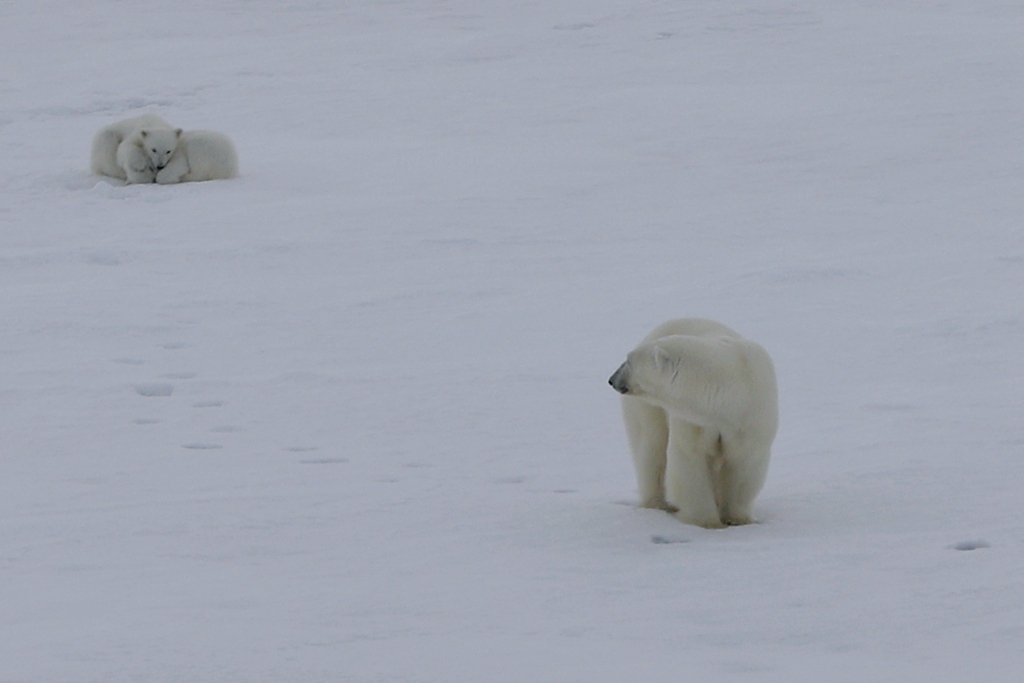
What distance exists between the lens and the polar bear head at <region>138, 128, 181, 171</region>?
10156 mm

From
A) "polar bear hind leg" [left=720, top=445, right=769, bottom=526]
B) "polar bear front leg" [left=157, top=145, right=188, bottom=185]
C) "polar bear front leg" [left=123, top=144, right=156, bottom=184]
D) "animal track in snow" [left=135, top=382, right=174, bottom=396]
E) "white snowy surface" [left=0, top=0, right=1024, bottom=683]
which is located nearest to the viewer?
"white snowy surface" [left=0, top=0, right=1024, bottom=683]

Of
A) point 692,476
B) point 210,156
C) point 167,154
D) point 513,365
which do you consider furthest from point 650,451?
point 167,154

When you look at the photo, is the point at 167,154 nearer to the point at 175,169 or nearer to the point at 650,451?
the point at 175,169

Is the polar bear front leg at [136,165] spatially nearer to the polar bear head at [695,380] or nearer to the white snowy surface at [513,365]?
the white snowy surface at [513,365]

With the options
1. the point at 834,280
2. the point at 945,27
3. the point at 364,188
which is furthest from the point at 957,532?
the point at 945,27

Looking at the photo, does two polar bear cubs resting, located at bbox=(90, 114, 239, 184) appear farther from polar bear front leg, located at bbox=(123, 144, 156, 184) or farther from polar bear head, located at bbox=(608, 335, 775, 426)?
polar bear head, located at bbox=(608, 335, 775, 426)

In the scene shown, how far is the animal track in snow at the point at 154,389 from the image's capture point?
5469mm

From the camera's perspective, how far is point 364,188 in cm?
975

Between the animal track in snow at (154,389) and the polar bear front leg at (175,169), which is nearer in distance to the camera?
the animal track in snow at (154,389)

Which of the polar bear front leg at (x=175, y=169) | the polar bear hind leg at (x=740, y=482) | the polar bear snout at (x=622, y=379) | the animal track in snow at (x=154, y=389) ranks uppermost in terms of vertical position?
the polar bear snout at (x=622, y=379)

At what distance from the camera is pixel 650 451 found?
13.5 ft

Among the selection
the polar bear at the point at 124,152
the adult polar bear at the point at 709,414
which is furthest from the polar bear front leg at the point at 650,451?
the polar bear at the point at 124,152

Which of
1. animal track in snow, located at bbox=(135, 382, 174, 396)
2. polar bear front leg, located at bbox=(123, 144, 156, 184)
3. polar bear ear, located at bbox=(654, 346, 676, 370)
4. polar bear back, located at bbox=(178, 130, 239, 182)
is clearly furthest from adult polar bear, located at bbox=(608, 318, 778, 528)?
polar bear front leg, located at bbox=(123, 144, 156, 184)

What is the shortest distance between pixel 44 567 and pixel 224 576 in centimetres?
44
